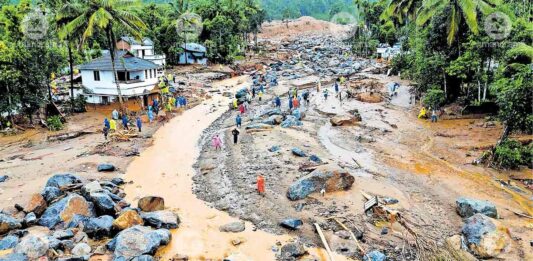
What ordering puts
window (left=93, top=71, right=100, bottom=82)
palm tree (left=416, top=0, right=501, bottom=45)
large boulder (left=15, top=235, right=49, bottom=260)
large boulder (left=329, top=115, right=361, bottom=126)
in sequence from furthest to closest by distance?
window (left=93, top=71, right=100, bottom=82)
large boulder (left=329, top=115, right=361, bottom=126)
palm tree (left=416, top=0, right=501, bottom=45)
large boulder (left=15, top=235, right=49, bottom=260)

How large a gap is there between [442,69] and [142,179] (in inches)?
1045

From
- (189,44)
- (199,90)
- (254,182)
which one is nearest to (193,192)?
(254,182)

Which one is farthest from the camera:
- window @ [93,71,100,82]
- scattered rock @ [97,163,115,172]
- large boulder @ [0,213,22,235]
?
window @ [93,71,100,82]

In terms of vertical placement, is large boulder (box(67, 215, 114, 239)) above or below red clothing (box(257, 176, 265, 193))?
below

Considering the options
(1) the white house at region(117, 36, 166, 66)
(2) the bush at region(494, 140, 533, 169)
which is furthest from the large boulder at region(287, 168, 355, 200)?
(1) the white house at region(117, 36, 166, 66)

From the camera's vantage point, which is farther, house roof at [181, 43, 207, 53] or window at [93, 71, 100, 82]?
house roof at [181, 43, 207, 53]

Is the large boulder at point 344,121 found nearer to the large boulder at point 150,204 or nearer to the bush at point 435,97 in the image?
the bush at point 435,97

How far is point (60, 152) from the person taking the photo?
87.1 feet

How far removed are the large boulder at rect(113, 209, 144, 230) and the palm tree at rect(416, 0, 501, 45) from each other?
26711mm

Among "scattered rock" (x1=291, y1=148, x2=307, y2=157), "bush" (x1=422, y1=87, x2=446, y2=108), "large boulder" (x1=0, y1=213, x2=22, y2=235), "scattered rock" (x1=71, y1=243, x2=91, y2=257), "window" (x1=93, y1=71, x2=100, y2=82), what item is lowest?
"scattered rock" (x1=71, y1=243, x2=91, y2=257)

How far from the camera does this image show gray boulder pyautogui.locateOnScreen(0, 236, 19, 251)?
1470cm

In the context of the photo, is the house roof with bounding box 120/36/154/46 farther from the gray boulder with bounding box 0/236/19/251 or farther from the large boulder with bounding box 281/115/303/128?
the gray boulder with bounding box 0/236/19/251

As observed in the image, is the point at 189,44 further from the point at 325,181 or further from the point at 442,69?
the point at 325,181

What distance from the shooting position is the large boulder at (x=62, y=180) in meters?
19.2
